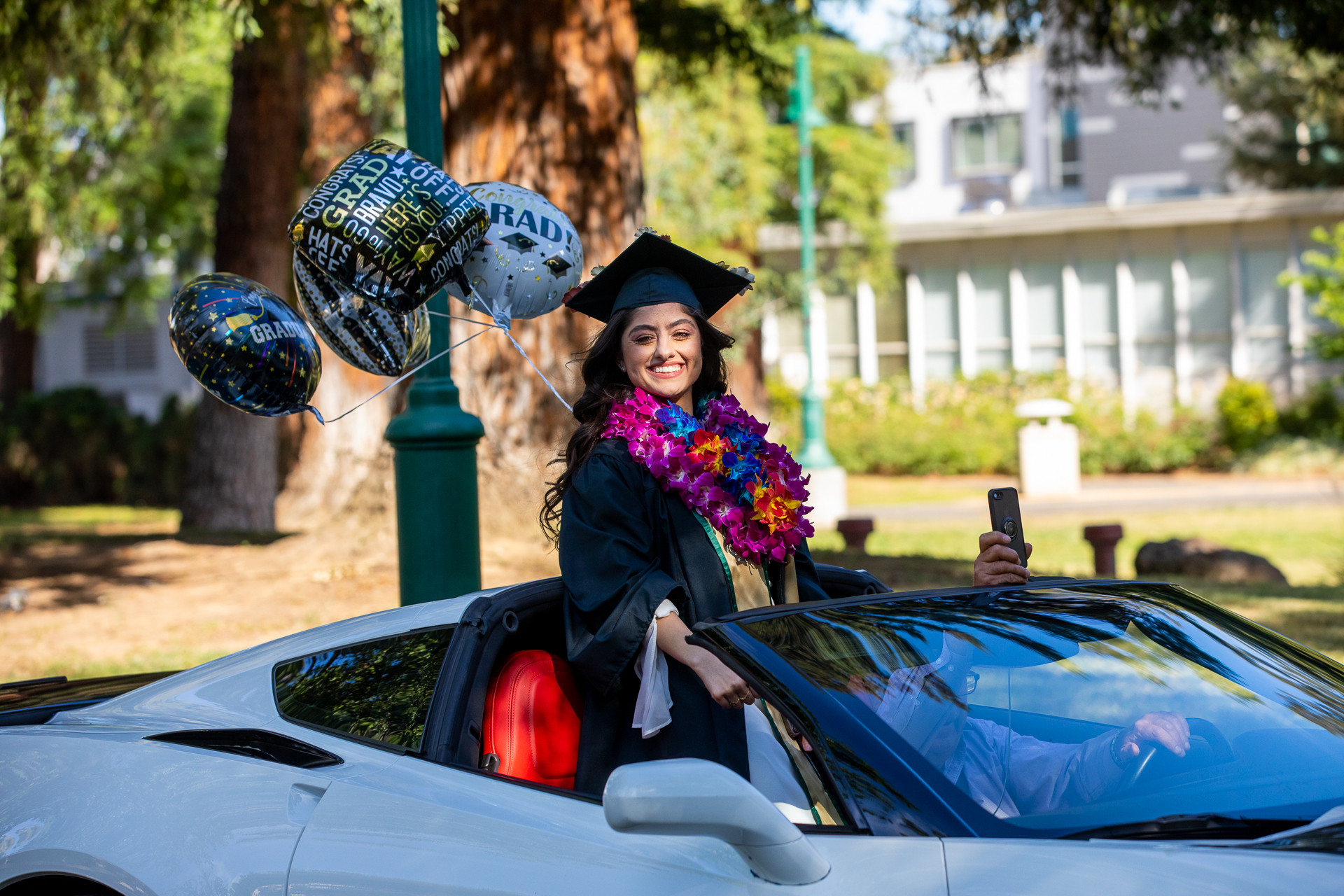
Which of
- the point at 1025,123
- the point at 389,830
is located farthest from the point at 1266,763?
the point at 1025,123

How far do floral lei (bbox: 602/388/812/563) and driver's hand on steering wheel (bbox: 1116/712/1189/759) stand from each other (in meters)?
1.07

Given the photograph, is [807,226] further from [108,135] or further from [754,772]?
[754,772]

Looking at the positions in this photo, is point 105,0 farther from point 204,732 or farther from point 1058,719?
point 1058,719

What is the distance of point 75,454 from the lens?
24.2 meters

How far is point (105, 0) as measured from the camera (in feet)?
30.9

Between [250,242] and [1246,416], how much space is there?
16923 millimetres

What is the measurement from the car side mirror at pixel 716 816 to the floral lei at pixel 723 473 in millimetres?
1150

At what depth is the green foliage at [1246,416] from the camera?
21875 mm

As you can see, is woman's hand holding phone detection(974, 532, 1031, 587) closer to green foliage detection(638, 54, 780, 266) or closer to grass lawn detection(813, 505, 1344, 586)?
grass lawn detection(813, 505, 1344, 586)

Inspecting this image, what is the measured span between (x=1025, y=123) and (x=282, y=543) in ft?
96.2

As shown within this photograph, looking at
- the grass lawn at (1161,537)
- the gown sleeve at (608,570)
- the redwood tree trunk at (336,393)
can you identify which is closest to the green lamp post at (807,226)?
the grass lawn at (1161,537)

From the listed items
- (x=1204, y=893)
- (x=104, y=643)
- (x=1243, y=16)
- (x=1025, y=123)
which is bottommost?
(x=104, y=643)

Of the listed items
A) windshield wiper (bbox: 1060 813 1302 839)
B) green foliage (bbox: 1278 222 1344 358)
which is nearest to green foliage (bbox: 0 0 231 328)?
windshield wiper (bbox: 1060 813 1302 839)

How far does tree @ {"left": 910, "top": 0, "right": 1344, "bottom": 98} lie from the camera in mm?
8812
